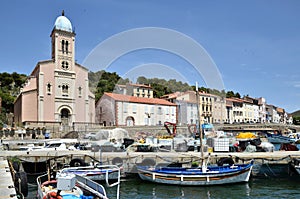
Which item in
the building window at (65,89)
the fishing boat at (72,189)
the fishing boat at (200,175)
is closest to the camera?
the fishing boat at (72,189)

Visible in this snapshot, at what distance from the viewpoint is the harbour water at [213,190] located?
1720 cm

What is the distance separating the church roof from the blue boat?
50897 millimetres

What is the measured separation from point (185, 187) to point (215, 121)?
59.5 metres

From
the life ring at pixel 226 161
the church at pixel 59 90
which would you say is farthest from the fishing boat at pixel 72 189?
the church at pixel 59 90

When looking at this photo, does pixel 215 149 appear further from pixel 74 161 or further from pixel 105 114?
pixel 105 114

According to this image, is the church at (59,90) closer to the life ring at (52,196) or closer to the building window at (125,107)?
the building window at (125,107)

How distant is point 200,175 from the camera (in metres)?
19.2

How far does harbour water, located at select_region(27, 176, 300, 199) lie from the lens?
677 inches

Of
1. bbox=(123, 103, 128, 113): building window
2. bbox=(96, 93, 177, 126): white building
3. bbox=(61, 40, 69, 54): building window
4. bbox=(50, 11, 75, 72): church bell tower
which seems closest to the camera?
bbox=(50, 11, 75, 72): church bell tower

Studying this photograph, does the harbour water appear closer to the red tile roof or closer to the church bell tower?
the red tile roof

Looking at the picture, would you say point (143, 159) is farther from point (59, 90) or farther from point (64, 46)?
point (64, 46)

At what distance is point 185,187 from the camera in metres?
19.1

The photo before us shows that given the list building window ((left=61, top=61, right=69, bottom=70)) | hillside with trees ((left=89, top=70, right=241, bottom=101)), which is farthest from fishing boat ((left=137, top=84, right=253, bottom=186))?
building window ((left=61, top=61, right=69, bottom=70))

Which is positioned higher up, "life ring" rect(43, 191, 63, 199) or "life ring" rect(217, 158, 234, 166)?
"life ring" rect(43, 191, 63, 199)
